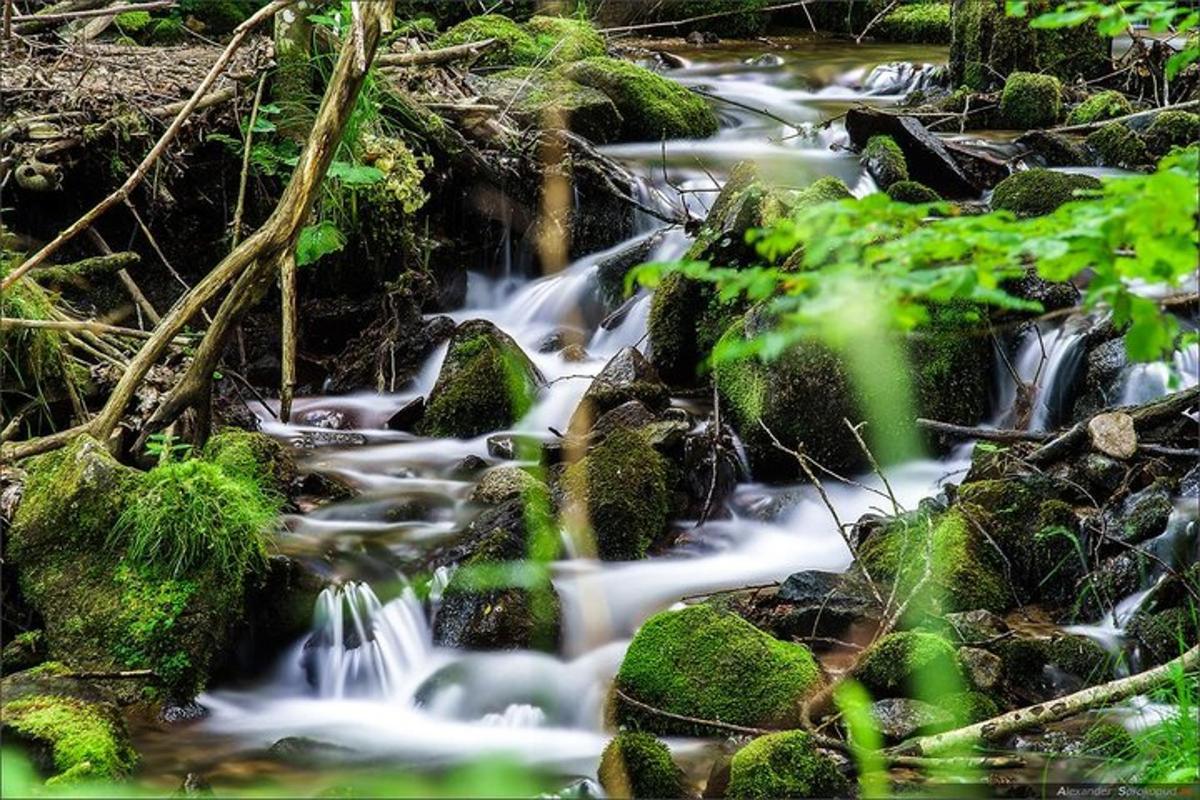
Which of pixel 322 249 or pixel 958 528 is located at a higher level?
pixel 322 249

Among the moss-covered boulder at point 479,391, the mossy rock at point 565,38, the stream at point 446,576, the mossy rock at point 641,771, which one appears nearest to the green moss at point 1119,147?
the stream at point 446,576

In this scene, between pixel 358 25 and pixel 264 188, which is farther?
pixel 264 188

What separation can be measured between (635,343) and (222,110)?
3.15 m

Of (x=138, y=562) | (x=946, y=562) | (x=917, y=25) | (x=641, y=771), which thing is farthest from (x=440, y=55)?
(x=917, y=25)

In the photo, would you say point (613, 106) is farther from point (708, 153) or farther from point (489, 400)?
point (489, 400)

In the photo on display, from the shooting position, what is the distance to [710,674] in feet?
14.8

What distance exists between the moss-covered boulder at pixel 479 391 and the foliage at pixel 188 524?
7.74 feet

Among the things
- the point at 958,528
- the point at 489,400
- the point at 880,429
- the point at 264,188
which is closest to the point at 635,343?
the point at 489,400

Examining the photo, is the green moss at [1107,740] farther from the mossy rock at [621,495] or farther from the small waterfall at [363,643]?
the small waterfall at [363,643]

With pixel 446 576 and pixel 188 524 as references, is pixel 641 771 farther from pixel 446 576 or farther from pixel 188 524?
pixel 188 524

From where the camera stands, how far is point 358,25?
4.34 metres

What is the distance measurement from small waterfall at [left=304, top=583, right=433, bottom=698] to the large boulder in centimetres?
199

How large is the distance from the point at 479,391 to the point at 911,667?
373cm

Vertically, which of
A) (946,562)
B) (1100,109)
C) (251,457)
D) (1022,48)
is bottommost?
(946,562)
